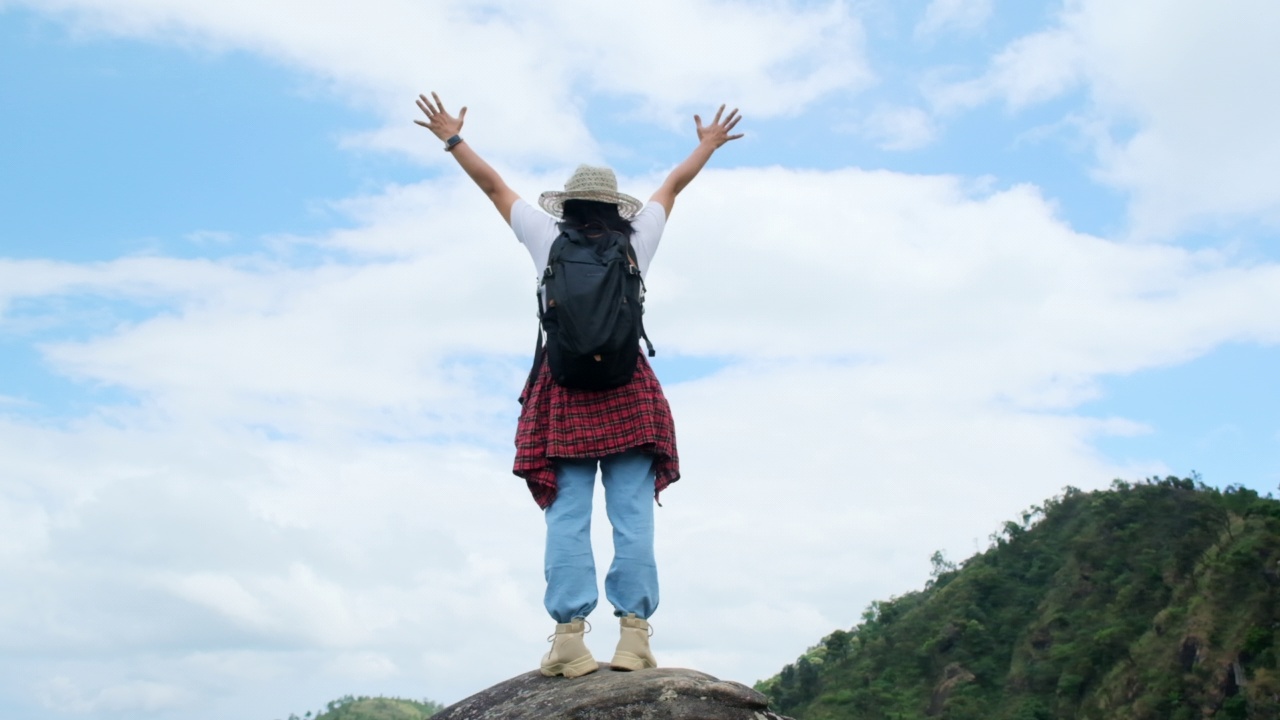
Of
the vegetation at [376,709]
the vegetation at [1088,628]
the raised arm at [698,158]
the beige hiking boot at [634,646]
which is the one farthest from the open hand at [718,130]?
the vegetation at [376,709]

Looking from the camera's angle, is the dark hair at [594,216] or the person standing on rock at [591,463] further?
the dark hair at [594,216]

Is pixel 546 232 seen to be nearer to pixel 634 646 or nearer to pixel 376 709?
pixel 634 646

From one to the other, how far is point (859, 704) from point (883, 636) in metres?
13.6

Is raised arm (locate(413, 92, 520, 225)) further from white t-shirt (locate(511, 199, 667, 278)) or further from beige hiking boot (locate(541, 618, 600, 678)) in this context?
beige hiking boot (locate(541, 618, 600, 678))

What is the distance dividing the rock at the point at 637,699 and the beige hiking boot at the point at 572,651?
0.15 ft

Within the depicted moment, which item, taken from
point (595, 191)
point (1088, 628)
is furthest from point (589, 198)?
point (1088, 628)

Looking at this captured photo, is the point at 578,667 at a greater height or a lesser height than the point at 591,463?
lesser

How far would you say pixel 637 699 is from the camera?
5906 millimetres

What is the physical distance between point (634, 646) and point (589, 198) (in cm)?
240

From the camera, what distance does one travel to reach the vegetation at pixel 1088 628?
187 feet

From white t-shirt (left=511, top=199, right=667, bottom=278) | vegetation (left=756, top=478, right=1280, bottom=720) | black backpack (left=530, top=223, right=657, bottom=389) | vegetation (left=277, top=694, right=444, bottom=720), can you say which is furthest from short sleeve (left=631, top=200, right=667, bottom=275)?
vegetation (left=277, top=694, right=444, bottom=720)

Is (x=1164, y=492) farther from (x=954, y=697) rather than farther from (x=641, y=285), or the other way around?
(x=641, y=285)

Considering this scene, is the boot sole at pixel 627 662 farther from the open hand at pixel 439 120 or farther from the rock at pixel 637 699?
the open hand at pixel 439 120

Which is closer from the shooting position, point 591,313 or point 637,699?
point 637,699
